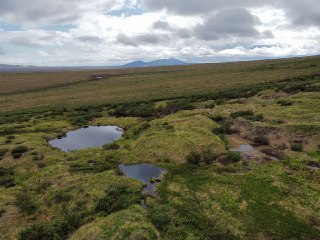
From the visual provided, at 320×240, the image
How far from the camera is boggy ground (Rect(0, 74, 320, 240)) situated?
20.3m

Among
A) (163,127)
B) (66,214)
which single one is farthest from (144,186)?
(163,127)

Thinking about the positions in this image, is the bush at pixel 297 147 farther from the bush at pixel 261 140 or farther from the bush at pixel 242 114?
the bush at pixel 242 114

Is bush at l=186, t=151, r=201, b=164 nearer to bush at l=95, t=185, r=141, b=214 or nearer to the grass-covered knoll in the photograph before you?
bush at l=95, t=185, r=141, b=214

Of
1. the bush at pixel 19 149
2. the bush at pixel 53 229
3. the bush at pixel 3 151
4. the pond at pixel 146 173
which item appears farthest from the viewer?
the bush at pixel 19 149

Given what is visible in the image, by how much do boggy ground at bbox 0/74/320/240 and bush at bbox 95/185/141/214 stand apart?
0.26 ft

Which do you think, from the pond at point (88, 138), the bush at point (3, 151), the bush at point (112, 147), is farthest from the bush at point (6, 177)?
the bush at point (112, 147)

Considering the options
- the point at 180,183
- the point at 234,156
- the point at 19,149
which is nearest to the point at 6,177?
the point at 19,149

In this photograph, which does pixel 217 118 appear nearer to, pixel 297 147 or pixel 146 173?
pixel 297 147

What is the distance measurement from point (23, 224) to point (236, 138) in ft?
86.0

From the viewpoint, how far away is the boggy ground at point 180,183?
20.3m

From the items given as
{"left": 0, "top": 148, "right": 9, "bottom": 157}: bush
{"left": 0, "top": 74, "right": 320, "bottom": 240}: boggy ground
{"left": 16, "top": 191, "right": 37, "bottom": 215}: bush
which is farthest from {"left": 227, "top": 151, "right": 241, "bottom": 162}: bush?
{"left": 0, "top": 148, "right": 9, "bottom": 157}: bush

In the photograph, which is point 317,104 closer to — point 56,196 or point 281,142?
point 281,142

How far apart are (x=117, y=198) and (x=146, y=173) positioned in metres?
5.87

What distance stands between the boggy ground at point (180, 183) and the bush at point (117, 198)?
0.26 ft
